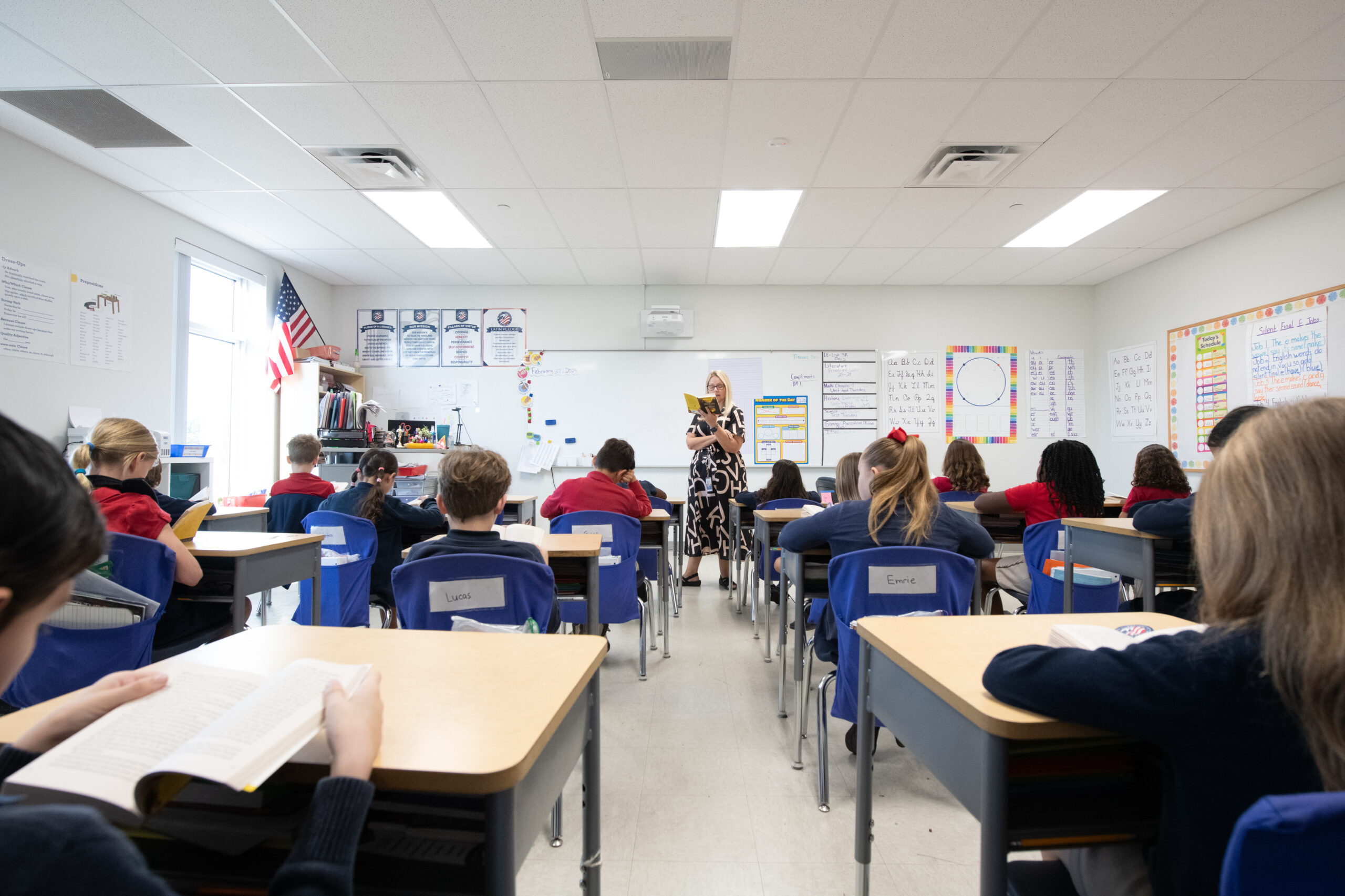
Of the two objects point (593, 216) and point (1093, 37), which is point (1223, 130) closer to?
point (1093, 37)

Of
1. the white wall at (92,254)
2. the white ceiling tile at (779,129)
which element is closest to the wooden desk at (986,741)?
the white ceiling tile at (779,129)

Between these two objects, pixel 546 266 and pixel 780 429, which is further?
pixel 780 429

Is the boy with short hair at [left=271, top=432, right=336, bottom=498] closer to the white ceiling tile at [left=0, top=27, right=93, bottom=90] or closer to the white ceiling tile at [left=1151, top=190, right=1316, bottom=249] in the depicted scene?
the white ceiling tile at [left=0, top=27, right=93, bottom=90]

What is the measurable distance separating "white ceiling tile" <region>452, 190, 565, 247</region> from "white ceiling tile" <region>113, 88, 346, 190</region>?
78 cm

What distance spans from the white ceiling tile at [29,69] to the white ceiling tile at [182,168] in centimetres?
59

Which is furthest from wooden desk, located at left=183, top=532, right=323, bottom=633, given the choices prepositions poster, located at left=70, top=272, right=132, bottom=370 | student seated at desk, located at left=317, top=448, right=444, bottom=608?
prepositions poster, located at left=70, top=272, right=132, bottom=370

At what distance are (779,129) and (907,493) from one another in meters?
2.14

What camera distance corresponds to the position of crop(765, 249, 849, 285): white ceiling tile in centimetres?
520

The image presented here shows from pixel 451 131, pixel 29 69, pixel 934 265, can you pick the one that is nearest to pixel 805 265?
pixel 934 265

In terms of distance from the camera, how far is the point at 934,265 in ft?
18.2

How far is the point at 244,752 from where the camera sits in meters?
0.56

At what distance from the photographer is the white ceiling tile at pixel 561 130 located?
2.90 m

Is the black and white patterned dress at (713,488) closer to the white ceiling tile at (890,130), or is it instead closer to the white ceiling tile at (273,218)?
the white ceiling tile at (890,130)

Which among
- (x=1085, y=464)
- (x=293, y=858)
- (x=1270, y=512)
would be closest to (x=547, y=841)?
(x=293, y=858)
